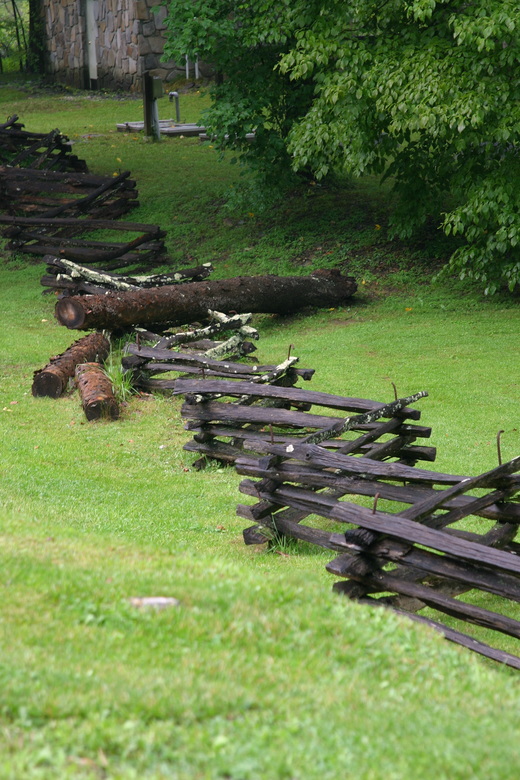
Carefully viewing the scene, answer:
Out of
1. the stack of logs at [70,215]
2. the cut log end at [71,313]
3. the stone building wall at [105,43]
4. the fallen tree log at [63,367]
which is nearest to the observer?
the fallen tree log at [63,367]

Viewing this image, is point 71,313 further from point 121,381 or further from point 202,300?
point 202,300

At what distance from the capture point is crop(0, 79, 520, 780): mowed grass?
128 inches

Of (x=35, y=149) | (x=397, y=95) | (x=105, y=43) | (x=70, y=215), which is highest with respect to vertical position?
(x=105, y=43)

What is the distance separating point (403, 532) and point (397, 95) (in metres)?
11.8

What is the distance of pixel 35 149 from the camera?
22.9 metres

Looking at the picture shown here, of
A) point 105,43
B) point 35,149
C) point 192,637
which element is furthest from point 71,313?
point 105,43

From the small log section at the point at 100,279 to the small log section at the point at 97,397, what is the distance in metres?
4.00

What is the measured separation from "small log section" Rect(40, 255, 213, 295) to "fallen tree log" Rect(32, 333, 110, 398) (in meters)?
2.60

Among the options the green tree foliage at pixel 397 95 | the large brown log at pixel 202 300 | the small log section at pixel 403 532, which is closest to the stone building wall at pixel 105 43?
the green tree foliage at pixel 397 95

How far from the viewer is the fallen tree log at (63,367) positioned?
37.0 ft

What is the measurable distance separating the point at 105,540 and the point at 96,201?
16956 millimetres

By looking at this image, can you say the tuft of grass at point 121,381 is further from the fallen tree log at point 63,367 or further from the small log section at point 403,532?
the small log section at point 403,532

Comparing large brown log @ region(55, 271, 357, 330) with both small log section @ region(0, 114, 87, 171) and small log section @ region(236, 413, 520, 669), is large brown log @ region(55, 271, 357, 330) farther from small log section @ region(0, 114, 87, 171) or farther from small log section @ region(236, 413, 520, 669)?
small log section @ region(0, 114, 87, 171)

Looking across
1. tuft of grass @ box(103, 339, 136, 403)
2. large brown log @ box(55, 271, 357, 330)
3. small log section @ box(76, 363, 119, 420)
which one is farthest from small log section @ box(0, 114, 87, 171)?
small log section @ box(76, 363, 119, 420)
